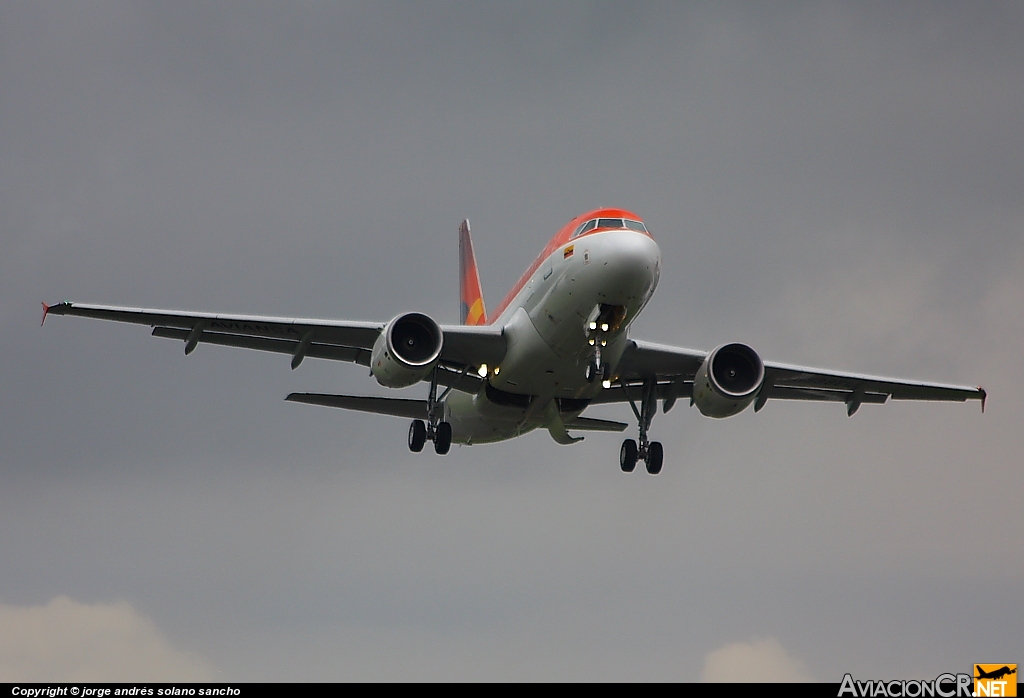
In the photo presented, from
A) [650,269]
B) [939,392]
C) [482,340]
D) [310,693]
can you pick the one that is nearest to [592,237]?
[650,269]

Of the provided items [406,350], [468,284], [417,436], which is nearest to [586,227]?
[406,350]

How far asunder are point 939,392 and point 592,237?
49.6ft

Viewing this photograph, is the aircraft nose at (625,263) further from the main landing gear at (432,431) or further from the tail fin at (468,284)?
the tail fin at (468,284)

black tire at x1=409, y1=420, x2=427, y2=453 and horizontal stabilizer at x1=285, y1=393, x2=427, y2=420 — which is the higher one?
horizontal stabilizer at x1=285, y1=393, x2=427, y2=420

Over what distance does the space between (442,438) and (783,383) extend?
1079 cm

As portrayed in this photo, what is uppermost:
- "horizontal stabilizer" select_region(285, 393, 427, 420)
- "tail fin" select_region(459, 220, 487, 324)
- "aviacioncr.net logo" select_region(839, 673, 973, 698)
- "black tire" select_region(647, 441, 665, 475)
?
"tail fin" select_region(459, 220, 487, 324)

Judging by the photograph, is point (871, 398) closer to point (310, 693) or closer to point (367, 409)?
point (367, 409)

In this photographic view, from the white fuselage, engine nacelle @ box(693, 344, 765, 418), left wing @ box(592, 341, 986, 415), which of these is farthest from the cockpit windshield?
engine nacelle @ box(693, 344, 765, 418)

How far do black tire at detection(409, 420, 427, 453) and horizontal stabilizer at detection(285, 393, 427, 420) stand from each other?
148 centimetres

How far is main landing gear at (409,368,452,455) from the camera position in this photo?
34.2 metres

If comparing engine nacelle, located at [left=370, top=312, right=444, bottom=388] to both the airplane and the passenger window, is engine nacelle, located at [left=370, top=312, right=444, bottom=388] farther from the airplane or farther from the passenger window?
the passenger window

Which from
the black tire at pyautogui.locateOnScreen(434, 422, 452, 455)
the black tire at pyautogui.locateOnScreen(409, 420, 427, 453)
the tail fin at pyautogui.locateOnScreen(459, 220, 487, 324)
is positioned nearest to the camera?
the black tire at pyautogui.locateOnScreen(434, 422, 452, 455)

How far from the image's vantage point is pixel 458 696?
25766 mm

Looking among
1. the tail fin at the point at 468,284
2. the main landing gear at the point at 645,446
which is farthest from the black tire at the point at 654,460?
the tail fin at the point at 468,284
